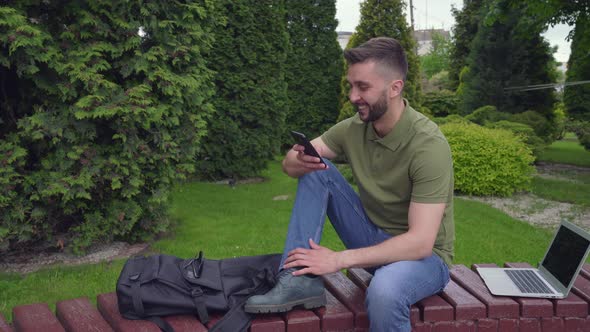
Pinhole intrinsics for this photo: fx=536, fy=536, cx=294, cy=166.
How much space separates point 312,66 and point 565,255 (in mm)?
10331

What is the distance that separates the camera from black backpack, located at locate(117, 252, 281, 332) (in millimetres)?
2703

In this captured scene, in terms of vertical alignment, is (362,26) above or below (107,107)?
above

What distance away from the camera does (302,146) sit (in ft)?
9.95

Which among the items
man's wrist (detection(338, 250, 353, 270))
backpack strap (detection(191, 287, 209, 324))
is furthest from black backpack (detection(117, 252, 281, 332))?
man's wrist (detection(338, 250, 353, 270))

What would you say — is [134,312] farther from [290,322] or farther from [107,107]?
[107,107]

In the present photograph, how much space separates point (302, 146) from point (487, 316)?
1379mm

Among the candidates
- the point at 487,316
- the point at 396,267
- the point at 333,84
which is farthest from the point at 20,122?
the point at 333,84

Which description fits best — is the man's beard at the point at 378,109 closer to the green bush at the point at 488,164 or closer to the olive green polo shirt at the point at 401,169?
the olive green polo shirt at the point at 401,169

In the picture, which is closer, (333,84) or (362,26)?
(362,26)

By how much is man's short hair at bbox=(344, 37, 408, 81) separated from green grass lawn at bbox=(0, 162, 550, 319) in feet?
8.88

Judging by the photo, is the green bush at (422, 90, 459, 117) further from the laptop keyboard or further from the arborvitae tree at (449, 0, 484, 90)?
the laptop keyboard

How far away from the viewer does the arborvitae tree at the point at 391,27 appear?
10234mm

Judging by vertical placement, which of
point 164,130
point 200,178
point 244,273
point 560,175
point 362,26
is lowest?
point 560,175

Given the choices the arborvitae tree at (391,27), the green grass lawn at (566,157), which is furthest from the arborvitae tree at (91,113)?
the green grass lawn at (566,157)
